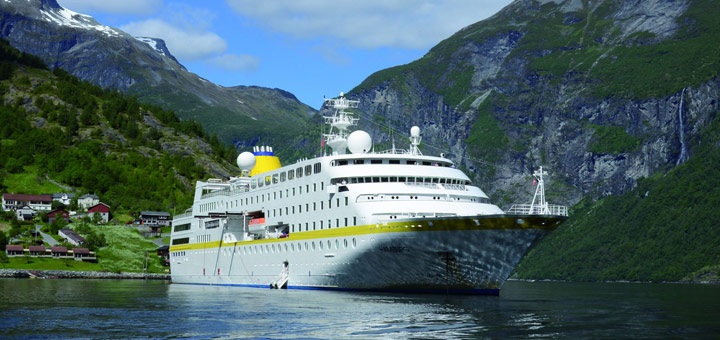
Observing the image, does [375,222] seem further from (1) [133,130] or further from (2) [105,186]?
(1) [133,130]

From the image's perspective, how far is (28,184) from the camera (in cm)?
14700

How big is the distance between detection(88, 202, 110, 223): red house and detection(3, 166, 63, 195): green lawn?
45.4ft

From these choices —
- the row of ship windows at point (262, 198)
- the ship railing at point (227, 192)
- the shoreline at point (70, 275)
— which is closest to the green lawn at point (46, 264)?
the shoreline at point (70, 275)

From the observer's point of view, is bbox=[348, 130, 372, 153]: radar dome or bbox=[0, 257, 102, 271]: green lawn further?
bbox=[0, 257, 102, 271]: green lawn

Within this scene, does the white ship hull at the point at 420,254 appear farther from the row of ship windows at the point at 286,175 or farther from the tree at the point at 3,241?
the tree at the point at 3,241

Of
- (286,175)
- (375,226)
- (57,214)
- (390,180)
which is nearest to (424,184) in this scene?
(390,180)

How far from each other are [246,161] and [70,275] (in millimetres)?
43476

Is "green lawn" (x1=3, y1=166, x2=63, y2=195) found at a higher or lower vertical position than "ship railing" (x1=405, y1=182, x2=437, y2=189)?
higher

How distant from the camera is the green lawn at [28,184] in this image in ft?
474

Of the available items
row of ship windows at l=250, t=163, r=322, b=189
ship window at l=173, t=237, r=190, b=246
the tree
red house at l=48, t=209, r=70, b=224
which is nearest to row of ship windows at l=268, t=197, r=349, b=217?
row of ship windows at l=250, t=163, r=322, b=189

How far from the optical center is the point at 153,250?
12812cm

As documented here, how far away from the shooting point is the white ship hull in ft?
151

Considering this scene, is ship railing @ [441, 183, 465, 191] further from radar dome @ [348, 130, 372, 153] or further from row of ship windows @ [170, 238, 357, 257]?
radar dome @ [348, 130, 372, 153]

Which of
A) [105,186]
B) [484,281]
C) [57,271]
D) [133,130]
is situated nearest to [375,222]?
[484,281]
